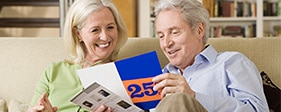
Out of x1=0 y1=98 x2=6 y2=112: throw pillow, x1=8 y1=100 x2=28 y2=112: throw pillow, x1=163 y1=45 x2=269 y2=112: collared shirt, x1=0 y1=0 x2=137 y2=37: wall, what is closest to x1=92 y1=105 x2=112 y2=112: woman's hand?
x1=163 y1=45 x2=269 y2=112: collared shirt

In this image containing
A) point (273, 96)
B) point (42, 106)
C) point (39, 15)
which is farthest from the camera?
point (39, 15)

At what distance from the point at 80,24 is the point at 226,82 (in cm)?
69

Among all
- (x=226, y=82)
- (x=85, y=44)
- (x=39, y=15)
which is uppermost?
(x=39, y=15)

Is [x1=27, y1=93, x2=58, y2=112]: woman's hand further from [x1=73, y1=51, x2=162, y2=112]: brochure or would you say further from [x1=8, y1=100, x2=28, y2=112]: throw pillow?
[x1=8, y1=100, x2=28, y2=112]: throw pillow

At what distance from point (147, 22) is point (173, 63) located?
3.04 meters

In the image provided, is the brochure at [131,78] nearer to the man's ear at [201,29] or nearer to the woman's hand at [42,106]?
the woman's hand at [42,106]

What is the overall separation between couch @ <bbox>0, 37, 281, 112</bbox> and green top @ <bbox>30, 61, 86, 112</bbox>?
155 millimetres

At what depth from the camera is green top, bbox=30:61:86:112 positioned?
6.93 feet

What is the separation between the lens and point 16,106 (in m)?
2.24

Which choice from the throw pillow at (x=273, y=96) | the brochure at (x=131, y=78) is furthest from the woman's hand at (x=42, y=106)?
the throw pillow at (x=273, y=96)

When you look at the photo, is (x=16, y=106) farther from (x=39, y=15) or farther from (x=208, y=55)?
(x=39, y=15)

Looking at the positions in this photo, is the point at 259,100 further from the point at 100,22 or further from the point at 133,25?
the point at 133,25

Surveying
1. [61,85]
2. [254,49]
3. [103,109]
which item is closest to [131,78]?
[103,109]

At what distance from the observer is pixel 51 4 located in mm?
4902
